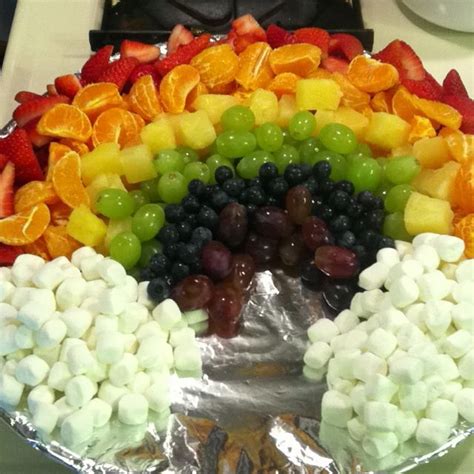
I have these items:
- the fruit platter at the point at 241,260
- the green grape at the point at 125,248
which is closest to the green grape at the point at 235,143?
the fruit platter at the point at 241,260

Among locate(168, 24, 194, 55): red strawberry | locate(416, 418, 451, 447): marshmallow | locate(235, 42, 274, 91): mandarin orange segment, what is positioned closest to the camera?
locate(416, 418, 451, 447): marshmallow

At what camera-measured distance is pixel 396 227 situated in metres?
1.13

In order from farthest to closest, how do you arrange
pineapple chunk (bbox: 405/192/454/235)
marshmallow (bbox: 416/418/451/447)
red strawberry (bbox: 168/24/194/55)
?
red strawberry (bbox: 168/24/194/55)
pineapple chunk (bbox: 405/192/454/235)
marshmallow (bbox: 416/418/451/447)

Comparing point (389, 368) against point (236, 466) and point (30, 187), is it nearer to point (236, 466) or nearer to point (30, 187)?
point (236, 466)

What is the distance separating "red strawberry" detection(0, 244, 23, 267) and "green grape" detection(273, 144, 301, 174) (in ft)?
1.42

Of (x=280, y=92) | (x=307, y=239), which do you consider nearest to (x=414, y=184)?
(x=307, y=239)

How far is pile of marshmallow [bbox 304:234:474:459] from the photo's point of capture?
2.93 feet

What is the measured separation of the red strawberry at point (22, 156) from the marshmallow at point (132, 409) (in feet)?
1.45

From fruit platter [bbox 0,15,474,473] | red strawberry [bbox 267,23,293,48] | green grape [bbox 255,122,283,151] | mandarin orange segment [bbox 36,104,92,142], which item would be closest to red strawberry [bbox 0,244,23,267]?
fruit platter [bbox 0,15,474,473]

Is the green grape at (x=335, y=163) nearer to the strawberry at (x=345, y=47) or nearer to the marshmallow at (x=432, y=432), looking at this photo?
the strawberry at (x=345, y=47)

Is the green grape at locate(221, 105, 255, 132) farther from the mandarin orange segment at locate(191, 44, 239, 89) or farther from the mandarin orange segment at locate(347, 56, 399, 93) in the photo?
the mandarin orange segment at locate(347, 56, 399, 93)

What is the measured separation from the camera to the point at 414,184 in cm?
116

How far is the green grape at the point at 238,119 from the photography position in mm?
1200

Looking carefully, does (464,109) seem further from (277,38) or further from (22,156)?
(22,156)
